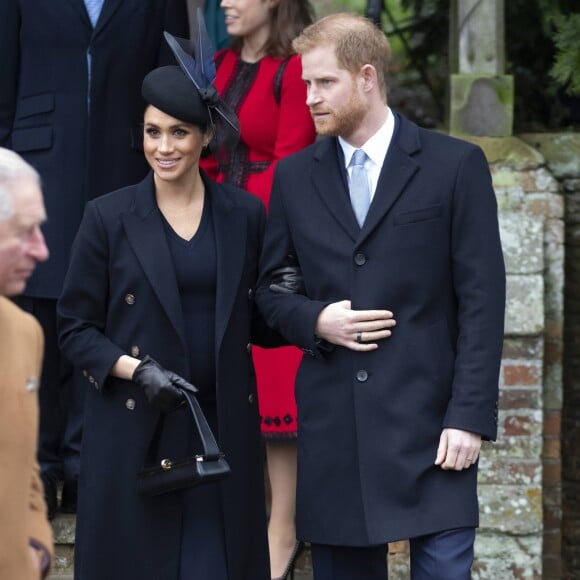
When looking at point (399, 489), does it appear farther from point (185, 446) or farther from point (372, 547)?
point (185, 446)

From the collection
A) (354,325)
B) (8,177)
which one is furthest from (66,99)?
(8,177)

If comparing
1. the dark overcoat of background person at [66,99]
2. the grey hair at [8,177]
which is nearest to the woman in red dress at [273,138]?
the dark overcoat of background person at [66,99]

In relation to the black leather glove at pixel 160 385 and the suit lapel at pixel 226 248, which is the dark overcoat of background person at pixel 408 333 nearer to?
the suit lapel at pixel 226 248

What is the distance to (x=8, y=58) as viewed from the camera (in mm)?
5402

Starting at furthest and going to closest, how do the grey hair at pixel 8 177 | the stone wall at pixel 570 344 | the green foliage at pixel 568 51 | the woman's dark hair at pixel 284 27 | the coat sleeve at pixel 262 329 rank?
the stone wall at pixel 570 344 < the green foliage at pixel 568 51 < the woman's dark hair at pixel 284 27 < the coat sleeve at pixel 262 329 < the grey hair at pixel 8 177

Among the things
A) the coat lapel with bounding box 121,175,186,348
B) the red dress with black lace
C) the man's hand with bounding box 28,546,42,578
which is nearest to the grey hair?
the man's hand with bounding box 28,546,42,578

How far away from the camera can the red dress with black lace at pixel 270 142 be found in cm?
539

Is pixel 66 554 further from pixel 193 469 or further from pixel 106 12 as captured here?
pixel 106 12

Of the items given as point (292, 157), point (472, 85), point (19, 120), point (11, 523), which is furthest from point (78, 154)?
point (11, 523)

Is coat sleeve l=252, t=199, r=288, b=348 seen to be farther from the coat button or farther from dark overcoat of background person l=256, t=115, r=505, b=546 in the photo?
the coat button

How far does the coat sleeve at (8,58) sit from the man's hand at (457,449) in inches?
74.7

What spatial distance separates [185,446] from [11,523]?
1.43 m

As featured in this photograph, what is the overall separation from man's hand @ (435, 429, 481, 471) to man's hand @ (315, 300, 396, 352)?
30 cm

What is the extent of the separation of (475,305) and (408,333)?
0.19 metres
